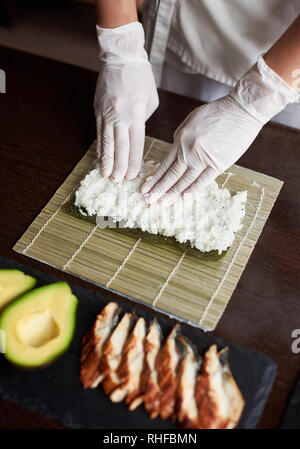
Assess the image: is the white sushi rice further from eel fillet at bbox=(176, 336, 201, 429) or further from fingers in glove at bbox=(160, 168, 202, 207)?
eel fillet at bbox=(176, 336, 201, 429)

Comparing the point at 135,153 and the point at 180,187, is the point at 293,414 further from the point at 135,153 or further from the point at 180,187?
the point at 135,153

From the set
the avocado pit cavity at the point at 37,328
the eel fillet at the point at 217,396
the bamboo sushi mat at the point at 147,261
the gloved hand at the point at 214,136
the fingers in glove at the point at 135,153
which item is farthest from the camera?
the fingers in glove at the point at 135,153

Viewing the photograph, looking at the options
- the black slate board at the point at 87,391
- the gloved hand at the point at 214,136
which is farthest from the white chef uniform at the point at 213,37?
the black slate board at the point at 87,391

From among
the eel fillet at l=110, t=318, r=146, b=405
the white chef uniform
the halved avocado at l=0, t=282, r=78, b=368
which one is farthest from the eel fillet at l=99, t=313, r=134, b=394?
the white chef uniform

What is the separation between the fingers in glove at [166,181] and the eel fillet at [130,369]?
49cm

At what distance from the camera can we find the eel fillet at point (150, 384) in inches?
45.3

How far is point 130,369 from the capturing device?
1.18 metres

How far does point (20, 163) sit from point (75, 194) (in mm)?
298

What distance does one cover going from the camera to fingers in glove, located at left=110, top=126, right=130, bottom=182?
5.21 feet

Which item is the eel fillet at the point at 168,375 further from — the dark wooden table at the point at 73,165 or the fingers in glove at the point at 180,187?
the fingers in glove at the point at 180,187

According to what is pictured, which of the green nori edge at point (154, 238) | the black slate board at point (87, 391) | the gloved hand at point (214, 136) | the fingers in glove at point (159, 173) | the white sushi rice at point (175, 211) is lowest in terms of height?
the black slate board at point (87, 391)

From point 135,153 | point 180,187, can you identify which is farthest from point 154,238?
point 135,153
